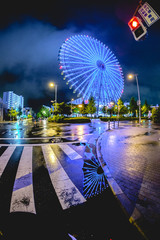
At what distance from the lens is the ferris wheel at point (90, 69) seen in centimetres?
3388

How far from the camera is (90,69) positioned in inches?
1533

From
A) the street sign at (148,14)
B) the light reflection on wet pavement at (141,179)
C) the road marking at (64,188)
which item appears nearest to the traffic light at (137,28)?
the street sign at (148,14)

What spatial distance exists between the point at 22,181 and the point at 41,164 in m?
1.38

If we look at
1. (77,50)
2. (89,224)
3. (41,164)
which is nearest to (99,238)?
(89,224)

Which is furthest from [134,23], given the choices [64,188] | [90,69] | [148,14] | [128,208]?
[90,69]

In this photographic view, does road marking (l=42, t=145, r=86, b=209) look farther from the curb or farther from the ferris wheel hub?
the ferris wheel hub

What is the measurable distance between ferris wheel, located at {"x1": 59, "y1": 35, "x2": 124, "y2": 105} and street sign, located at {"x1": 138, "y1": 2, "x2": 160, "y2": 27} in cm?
3027

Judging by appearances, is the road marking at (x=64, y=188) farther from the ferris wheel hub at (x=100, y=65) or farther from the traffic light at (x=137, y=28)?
the ferris wheel hub at (x=100, y=65)

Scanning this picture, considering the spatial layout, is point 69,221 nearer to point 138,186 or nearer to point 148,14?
point 138,186

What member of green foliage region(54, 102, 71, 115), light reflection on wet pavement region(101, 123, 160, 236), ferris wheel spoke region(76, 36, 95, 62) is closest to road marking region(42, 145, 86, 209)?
light reflection on wet pavement region(101, 123, 160, 236)

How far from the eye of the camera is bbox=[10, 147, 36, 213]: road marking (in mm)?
2514

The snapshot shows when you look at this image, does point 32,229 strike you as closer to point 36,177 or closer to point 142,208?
point 36,177

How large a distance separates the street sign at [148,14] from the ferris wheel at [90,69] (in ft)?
99.3

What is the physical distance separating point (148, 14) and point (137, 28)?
0.55 meters
